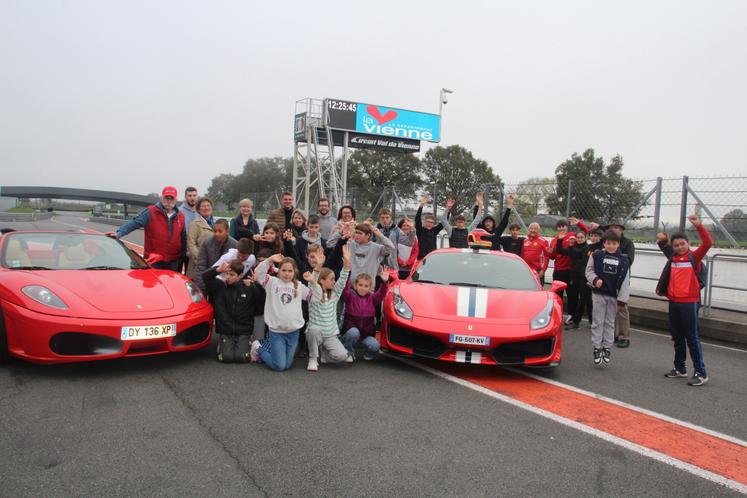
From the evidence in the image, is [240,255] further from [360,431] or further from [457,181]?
[457,181]

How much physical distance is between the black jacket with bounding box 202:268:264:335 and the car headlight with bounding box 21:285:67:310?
1301 mm

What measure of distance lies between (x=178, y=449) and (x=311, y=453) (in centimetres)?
77

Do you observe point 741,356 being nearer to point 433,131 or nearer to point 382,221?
point 382,221

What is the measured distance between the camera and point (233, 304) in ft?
17.0

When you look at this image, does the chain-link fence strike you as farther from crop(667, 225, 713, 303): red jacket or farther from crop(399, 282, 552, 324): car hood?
crop(399, 282, 552, 324): car hood

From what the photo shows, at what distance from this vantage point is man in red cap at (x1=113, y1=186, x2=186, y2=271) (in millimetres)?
6613

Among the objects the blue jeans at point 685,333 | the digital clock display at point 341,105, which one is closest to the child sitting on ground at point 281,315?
the blue jeans at point 685,333

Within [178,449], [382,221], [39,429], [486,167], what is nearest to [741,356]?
[382,221]

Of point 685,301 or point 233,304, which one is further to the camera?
point 233,304

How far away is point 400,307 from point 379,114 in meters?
27.2

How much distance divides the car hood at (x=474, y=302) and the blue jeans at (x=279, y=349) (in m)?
1.17

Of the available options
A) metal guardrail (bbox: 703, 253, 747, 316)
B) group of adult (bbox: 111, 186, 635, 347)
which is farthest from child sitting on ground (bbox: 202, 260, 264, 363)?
metal guardrail (bbox: 703, 253, 747, 316)

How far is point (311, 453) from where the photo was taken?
306 cm

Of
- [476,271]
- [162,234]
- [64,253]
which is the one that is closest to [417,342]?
[476,271]
